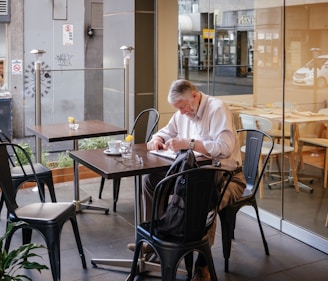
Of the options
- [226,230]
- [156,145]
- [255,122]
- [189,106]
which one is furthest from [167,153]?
[255,122]

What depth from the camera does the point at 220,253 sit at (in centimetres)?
399

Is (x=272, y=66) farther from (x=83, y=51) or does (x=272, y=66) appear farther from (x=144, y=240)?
(x=83, y=51)

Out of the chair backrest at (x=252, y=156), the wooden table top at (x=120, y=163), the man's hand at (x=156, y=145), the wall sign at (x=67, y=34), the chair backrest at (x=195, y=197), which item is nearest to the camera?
the chair backrest at (x=195, y=197)

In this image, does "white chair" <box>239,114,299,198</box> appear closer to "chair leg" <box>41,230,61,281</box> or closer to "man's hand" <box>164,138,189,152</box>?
"man's hand" <box>164,138,189,152</box>

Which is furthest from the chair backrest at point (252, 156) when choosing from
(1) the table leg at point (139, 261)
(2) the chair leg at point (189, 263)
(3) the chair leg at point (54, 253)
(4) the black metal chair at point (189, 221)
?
(3) the chair leg at point (54, 253)

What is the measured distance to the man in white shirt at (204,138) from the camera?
344 centimetres

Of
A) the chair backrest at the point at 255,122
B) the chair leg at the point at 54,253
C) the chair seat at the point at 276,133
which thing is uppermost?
the chair backrest at the point at 255,122

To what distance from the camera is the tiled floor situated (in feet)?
11.9

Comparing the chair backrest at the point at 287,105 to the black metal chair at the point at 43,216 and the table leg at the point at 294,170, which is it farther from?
the black metal chair at the point at 43,216

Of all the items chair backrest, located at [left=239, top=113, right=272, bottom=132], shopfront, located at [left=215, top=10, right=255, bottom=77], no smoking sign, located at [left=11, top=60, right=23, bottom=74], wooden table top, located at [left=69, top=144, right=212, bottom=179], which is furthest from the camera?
no smoking sign, located at [left=11, top=60, right=23, bottom=74]

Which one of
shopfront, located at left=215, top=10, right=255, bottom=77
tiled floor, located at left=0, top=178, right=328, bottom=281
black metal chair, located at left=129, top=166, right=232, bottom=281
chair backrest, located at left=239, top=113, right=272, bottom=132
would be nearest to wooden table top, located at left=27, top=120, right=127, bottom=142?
tiled floor, located at left=0, top=178, right=328, bottom=281

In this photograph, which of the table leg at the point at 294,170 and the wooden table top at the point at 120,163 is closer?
the wooden table top at the point at 120,163

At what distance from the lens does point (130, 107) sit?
6422 mm

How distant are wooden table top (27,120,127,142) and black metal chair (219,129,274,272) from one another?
50.6 inches
